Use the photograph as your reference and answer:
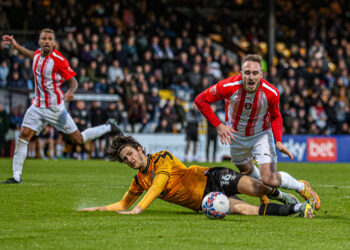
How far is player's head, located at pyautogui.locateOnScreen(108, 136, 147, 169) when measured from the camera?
23.1 ft

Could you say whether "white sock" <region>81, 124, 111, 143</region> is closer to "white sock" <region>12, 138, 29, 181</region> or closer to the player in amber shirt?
"white sock" <region>12, 138, 29, 181</region>

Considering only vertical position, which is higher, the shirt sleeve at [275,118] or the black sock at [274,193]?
the shirt sleeve at [275,118]

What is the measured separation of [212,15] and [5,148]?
12662mm

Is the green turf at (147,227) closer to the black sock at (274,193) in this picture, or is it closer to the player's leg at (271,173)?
the player's leg at (271,173)

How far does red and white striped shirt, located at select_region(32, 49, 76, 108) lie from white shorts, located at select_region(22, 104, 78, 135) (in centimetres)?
9

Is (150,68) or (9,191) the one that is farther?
(150,68)

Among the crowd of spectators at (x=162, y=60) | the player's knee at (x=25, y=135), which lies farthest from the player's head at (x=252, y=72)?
the crowd of spectators at (x=162, y=60)

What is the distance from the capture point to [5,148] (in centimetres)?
2100

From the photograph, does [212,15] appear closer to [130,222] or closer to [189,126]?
Result: [189,126]

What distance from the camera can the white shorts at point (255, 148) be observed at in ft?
25.7

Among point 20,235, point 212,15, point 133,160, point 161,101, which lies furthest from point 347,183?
point 212,15

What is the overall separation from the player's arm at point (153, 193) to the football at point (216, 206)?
491 millimetres

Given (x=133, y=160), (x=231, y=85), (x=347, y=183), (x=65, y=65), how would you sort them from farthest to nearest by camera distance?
(x=347, y=183)
(x=65, y=65)
(x=231, y=85)
(x=133, y=160)

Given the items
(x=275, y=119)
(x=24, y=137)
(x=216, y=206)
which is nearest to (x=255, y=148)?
(x=275, y=119)
